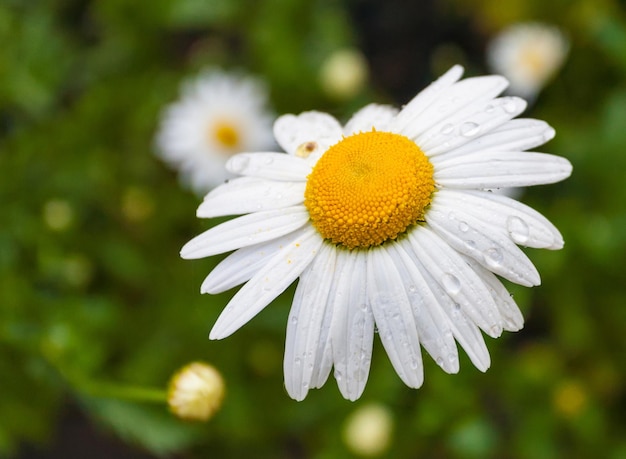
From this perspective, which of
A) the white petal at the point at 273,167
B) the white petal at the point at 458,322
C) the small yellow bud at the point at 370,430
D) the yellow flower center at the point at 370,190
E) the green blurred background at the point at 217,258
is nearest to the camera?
the white petal at the point at 458,322

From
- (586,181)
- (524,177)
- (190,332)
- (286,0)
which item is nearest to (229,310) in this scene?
(524,177)

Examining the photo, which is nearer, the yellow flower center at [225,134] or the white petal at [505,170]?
the white petal at [505,170]

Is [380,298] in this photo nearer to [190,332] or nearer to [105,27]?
[190,332]

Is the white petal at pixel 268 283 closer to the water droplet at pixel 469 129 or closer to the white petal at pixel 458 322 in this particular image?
the white petal at pixel 458 322

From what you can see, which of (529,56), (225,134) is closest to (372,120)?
(225,134)

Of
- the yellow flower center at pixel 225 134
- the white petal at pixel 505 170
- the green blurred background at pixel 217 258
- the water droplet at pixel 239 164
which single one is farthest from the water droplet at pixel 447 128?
the yellow flower center at pixel 225 134
